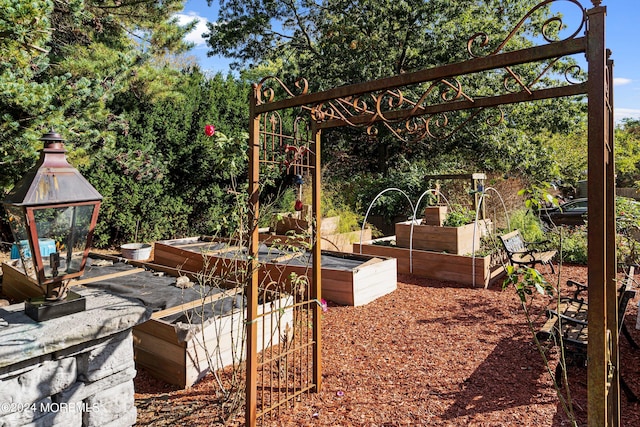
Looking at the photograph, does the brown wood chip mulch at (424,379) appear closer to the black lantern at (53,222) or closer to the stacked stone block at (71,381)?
the stacked stone block at (71,381)

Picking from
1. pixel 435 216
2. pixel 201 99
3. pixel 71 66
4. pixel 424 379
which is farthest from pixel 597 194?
pixel 201 99

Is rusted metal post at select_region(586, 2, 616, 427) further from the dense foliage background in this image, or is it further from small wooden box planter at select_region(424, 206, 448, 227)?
small wooden box planter at select_region(424, 206, 448, 227)

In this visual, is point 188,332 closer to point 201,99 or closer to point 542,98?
point 542,98

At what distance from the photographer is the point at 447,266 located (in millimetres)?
6094

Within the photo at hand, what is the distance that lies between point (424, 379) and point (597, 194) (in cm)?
220

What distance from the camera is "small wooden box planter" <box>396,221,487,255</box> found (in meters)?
6.50

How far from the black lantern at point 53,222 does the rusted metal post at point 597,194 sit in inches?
75.1

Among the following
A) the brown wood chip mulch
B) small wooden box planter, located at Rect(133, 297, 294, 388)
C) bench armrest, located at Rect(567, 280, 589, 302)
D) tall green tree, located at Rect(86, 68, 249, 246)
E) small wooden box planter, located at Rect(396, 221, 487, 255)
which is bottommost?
the brown wood chip mulch

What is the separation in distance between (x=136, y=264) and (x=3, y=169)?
2.25 metres

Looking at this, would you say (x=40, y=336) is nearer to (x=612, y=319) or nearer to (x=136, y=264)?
(x=612, y=319)

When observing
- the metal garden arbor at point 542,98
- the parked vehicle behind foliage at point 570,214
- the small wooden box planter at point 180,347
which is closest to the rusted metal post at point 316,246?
the metal garden arbor at point 542,98

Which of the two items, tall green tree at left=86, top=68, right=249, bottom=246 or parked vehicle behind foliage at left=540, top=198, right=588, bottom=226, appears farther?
parked vehicle behind foliage at left=540, top=198, right=588, bottom=226

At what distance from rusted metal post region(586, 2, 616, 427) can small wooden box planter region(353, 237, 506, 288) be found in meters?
4.52

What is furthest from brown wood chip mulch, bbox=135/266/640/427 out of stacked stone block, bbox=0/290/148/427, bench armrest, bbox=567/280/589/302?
stacked stone block, bbox=0/290/148/427
